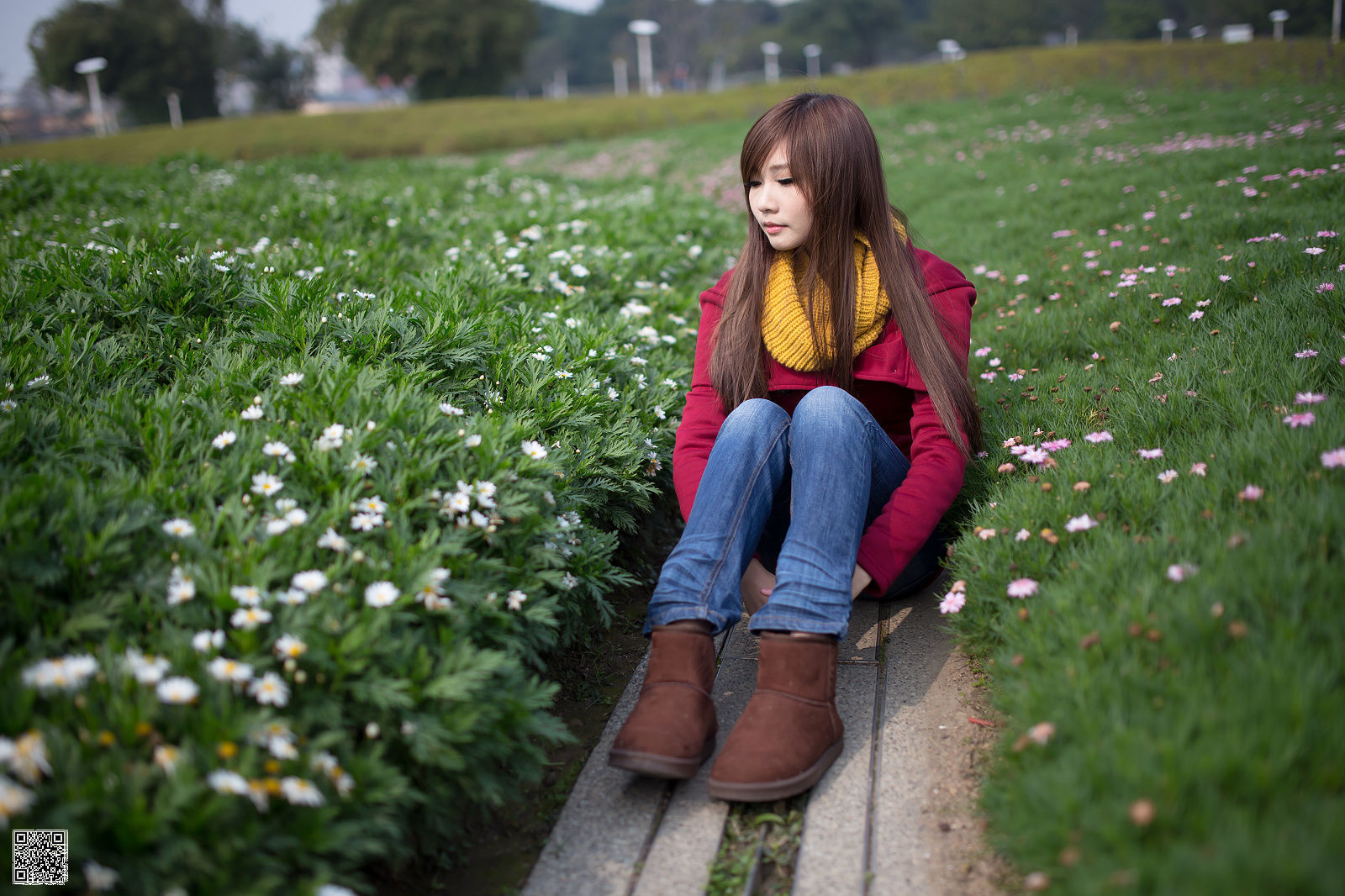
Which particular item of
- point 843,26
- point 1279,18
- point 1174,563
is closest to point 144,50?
point 1174,563

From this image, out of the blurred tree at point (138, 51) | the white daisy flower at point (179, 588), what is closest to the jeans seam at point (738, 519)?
the white daisy flower at point (179, 588)

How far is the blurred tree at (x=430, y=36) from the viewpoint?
1479 inches

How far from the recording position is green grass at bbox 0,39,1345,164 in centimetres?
2008

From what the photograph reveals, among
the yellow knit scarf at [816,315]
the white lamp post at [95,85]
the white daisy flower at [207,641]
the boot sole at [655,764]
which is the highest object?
the white lamp post at [95,85]

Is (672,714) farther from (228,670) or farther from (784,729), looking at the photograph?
(228,670)

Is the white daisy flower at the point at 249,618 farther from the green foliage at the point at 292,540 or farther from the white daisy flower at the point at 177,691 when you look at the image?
the white daisy flower at the point at 177,691

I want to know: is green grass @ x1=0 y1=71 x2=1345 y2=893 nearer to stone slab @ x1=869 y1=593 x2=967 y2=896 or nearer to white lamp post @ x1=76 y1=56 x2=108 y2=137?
stone slab @ x1=869 y1=593 x2=967 y2=896

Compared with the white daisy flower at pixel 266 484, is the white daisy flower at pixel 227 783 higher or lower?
lower

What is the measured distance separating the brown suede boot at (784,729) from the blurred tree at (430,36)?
140 ft

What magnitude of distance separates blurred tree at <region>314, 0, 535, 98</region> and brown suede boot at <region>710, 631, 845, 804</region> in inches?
1676

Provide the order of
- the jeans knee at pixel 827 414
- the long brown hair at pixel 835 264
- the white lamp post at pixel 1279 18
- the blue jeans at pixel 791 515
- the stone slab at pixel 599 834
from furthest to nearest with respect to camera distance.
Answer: the white lamp post at pixel 1279 18
the long brown hair at pixel 835 264
the jeans knee at pixel 827 414
the blue jeans at pixel 791 515
the stone slab at pixel 599 834

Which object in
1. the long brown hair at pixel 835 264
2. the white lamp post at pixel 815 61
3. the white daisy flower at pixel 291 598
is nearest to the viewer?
the white daisy flower at pixel 291 598

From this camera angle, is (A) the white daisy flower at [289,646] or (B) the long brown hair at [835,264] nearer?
(A) the white daisy flower at [289,646]

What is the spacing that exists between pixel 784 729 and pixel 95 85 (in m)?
31.0
